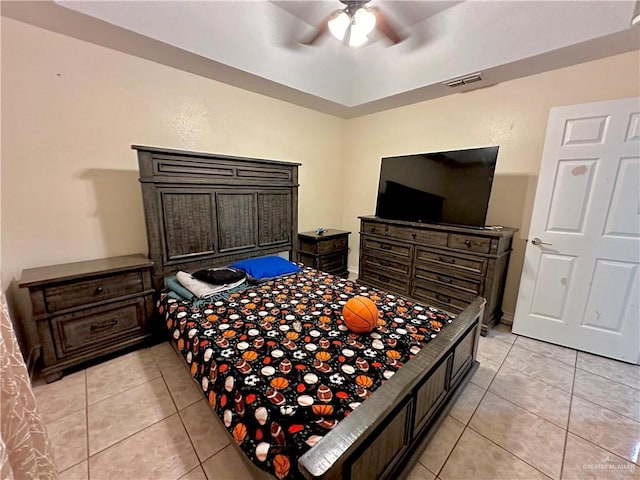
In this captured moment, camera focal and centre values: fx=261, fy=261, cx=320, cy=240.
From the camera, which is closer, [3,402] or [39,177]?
[3,402]

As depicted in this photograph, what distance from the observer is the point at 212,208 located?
2.47m

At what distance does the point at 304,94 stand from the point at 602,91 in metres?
2.70

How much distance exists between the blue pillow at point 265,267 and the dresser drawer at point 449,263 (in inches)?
53.8

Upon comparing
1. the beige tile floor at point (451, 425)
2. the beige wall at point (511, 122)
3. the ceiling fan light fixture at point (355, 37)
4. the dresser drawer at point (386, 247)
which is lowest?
the beige tile floor at point (451, 425)

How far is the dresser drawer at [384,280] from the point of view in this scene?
3059 mm

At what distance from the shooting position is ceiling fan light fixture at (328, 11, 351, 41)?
73.0 inches

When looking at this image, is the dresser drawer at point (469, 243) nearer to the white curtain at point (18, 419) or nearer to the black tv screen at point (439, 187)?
the black tv screen at point (439, 187)

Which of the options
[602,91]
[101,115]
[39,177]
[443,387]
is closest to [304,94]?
[101,115]

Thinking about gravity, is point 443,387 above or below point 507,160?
below

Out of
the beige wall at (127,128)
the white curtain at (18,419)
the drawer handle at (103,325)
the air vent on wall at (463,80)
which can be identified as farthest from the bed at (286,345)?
the air vent on wall at (463,80)

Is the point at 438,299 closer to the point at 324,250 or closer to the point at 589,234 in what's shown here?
the point at 589,234

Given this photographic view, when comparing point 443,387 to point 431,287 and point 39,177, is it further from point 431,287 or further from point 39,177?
point 39,177

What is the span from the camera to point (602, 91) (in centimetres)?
217

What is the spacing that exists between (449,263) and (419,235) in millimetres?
416
